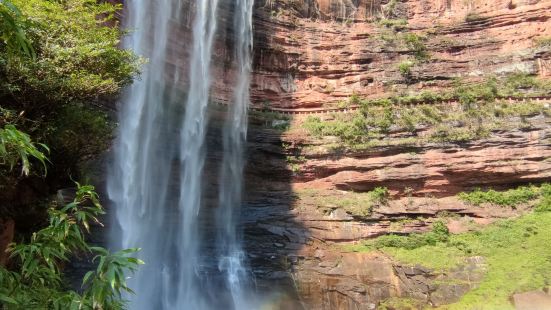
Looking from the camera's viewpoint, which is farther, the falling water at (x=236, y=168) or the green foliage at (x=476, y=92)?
the green foliage at (x=476, y=92)

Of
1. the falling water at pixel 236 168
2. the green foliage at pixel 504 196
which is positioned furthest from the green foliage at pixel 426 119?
the falling water at pixel 236 168

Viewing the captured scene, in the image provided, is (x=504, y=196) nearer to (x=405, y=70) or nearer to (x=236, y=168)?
(x=405, y=70)

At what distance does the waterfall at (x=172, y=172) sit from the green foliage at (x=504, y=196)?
366 inches

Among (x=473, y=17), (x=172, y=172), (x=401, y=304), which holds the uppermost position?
(x=473, y=17)

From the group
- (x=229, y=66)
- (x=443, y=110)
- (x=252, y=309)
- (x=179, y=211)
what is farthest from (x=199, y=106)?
(x=443, y=110)

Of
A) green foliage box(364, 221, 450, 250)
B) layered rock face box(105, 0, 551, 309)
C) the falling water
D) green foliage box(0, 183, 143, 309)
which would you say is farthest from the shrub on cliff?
green foliage box(364, 221, 450, 250)

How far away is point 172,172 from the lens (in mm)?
17250

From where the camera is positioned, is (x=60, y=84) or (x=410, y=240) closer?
(x=60, y=84)

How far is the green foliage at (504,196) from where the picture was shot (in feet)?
56.5

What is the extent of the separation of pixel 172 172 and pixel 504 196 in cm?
1299

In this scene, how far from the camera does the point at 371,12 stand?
80.6 feet

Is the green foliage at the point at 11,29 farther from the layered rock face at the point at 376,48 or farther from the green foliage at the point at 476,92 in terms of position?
the green foliage at the point at 476,92

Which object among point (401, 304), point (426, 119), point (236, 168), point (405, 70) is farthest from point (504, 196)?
point (236, 168)

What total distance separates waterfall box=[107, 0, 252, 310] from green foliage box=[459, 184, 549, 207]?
930 cm
